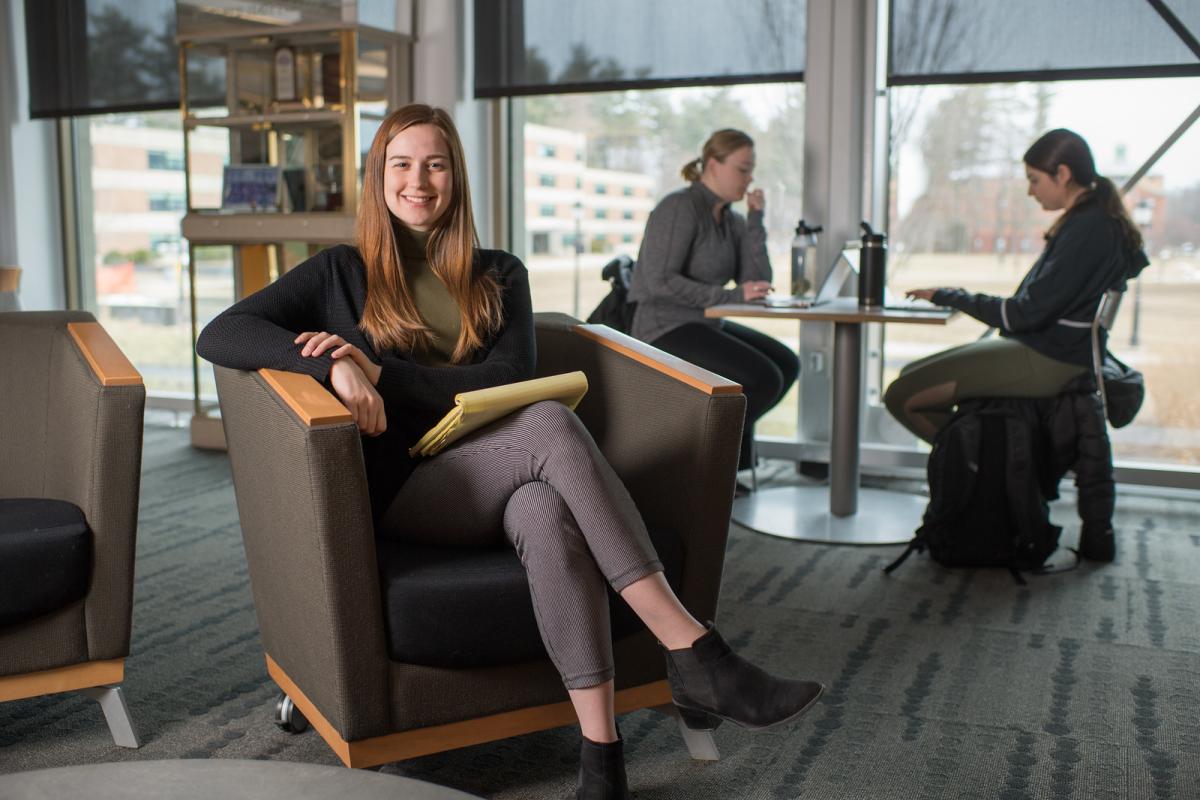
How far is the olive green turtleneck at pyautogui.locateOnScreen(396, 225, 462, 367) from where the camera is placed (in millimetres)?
2336

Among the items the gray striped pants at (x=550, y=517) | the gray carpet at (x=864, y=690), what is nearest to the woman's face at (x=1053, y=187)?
the gray carpet at (x=864, y=690)

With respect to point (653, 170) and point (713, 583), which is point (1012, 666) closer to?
point (713, 583)

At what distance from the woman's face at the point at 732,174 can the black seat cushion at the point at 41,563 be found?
247cm

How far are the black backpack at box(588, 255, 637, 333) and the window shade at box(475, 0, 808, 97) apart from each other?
806mm

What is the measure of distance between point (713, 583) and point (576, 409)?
509 millimetres

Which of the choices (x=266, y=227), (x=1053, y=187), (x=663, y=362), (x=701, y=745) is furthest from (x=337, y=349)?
(x=266, y=227)

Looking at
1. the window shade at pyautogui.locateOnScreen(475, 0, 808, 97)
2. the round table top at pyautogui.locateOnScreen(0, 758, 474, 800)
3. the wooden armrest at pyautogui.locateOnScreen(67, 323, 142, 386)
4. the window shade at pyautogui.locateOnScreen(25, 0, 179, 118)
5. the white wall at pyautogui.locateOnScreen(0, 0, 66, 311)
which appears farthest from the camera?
the white wall at pyautogui.locateOnScreen(0, 0, 66, 311)

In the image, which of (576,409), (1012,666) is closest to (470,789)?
(576,409)

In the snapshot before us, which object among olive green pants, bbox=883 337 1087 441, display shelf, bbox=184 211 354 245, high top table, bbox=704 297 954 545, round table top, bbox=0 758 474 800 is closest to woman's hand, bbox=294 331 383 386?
round table top, bbox=0 758 474 800

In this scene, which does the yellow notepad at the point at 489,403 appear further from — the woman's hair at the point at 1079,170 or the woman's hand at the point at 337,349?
the woman's hair at the point at 1079,170

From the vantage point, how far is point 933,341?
4.54m

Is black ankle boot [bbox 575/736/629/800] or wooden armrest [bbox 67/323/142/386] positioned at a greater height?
wooden armrest [bbox 67/323/142/386]

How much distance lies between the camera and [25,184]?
18.7ft

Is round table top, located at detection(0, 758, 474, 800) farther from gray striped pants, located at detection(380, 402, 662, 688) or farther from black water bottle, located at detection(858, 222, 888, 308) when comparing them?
black water bottle, located at detection(858, 222, 888, 308)
